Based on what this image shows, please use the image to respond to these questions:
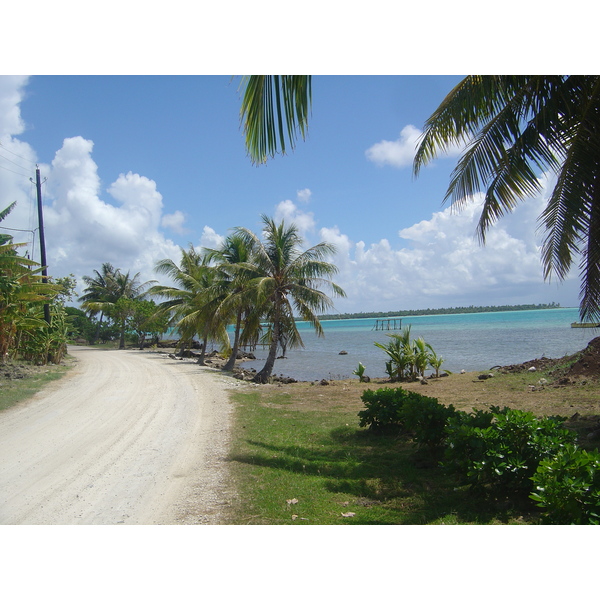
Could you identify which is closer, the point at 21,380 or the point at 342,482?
the point at 342,482

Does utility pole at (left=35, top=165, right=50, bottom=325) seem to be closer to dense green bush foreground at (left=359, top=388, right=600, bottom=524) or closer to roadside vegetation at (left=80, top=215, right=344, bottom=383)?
roadside vegetation at (left=80, top=215, right=344, bottom=383)

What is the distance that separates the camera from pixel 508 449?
13.6ft

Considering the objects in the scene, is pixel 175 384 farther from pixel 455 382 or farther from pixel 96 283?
pixel 96 283

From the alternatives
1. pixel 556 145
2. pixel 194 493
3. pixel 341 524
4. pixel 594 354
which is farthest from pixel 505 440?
pixel 594 354

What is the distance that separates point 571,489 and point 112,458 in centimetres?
583

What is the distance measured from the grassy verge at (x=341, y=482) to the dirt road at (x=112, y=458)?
1.65 ft

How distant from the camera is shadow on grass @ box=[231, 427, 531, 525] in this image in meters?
4.18

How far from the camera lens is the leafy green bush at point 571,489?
3.11m

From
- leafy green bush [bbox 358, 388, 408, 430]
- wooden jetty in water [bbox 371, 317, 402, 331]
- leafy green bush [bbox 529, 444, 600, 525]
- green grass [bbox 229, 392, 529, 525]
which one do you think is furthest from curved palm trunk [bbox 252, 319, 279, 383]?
wooden jetty in water [bbox 371, 317, 402, 331]

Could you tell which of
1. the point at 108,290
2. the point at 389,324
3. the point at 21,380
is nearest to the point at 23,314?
the point at 21,380

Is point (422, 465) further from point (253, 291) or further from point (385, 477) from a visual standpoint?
point (253, 291)

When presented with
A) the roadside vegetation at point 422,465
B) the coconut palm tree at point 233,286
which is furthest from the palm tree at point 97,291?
the roadside vegetation at point 422,465

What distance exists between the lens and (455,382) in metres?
14.4

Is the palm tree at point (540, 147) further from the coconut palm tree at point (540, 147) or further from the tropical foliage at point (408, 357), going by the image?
the tropical foliage at point (408, 357)
